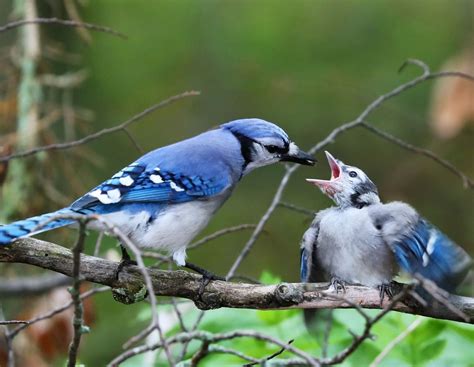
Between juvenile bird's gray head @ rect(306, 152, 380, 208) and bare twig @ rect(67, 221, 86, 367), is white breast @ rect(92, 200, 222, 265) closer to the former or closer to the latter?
juvenile bird's gray head @ rect(306, 152, 380, 208)

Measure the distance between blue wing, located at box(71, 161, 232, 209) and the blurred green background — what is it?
2811 millimetres

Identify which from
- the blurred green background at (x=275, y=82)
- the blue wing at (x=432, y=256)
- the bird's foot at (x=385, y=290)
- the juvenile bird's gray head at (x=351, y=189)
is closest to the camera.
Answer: the blue wing at (x=432, y=256)

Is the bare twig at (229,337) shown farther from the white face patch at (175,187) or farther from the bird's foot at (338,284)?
the white face patch at (175,187)

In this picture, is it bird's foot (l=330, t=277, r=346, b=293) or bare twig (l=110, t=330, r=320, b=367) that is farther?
bird's foot (l=330, t=277, r=346, b=293)

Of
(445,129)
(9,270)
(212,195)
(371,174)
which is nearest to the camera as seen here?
(212,195)

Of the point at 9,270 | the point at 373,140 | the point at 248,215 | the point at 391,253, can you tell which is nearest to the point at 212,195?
the point at 391,253

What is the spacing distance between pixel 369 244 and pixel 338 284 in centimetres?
20

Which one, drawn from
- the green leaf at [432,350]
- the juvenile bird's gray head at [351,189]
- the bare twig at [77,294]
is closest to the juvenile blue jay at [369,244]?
the juvenile bird's gray head at [351,189]

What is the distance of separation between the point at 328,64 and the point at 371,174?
103 centimetres

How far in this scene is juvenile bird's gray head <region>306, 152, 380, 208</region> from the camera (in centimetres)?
273

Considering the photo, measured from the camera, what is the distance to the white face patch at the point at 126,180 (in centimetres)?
266

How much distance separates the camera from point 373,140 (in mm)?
6297

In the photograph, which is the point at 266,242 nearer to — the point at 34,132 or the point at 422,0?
the point at 422,0

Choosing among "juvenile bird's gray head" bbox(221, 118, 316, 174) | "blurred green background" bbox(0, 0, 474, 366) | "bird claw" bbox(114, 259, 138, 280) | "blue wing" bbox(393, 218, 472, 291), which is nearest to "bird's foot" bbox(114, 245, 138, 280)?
"bird claw" bbox(114, 259, 138, 280)
